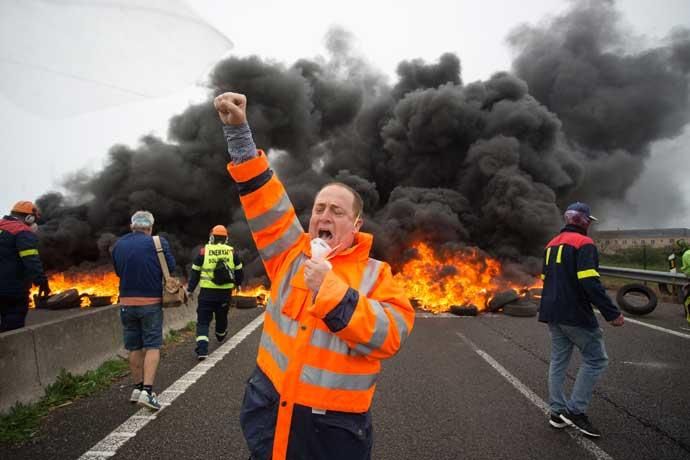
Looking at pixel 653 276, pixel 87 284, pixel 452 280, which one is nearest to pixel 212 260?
pixel 452 280

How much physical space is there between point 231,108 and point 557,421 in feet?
12.3

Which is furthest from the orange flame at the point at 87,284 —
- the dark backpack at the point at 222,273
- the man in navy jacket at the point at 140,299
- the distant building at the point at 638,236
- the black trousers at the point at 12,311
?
the distant building at the point at 638,236

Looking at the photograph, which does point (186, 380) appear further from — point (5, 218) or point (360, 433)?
point (360, 433)

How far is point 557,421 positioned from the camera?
150 inches

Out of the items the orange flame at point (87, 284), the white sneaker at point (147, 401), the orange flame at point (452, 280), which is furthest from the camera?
the orange flame at point (87, 284)

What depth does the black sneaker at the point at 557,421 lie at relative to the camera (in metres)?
3.77

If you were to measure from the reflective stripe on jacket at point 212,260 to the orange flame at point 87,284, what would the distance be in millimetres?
7489

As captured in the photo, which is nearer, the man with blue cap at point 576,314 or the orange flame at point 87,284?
the man with blue cap at point 576,314

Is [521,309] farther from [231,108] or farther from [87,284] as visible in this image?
[87,284]

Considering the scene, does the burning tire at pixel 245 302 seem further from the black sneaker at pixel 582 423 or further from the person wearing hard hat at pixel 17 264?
the black sneaker at pixel 582 423

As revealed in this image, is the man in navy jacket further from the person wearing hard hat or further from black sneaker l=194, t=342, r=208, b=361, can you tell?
black sneaker l=194, t=342, r=208, b=361

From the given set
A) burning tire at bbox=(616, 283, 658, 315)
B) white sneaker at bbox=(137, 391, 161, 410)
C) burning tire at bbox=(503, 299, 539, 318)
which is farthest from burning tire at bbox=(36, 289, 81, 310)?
burning tire at bbox=(616, 283, 658, 315)

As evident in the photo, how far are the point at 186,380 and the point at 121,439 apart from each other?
161cm

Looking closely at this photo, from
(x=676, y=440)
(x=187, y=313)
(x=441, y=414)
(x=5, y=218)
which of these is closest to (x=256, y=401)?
(x=441, y=414)
